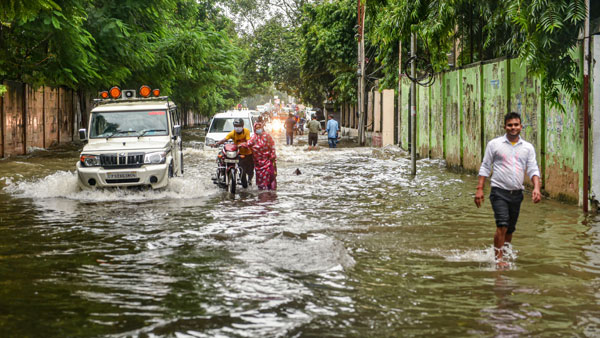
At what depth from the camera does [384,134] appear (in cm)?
3102

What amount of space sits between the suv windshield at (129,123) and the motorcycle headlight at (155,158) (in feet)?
3.38

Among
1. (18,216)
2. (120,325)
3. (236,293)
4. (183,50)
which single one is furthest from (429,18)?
(183,50)

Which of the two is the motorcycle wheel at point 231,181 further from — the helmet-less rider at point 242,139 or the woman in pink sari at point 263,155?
the helmet-less rider at point 242,139

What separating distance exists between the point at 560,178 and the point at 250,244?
6148 mm

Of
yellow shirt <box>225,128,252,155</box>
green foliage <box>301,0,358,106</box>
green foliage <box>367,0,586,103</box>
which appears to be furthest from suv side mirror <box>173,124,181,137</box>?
green foliage <box>301,0,358,106</box>

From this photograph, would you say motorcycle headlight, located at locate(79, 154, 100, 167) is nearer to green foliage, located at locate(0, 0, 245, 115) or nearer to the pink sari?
the pink sari

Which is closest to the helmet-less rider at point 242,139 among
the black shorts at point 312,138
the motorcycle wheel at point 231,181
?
Answer: the motorcycle wheel at point 231,181

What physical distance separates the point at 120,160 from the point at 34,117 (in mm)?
14647

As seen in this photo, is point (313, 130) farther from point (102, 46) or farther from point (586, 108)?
point (586, 108)

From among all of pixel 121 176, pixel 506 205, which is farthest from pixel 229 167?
pixel 506 205

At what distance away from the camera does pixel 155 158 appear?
1330cm

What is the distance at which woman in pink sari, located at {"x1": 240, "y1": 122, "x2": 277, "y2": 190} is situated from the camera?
569 inches

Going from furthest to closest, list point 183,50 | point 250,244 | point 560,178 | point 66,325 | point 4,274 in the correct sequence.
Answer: point 183,50
point 560,178
point 250,244
point 4,274
point 66,325

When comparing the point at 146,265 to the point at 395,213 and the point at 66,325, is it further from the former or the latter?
the point at 395,213
